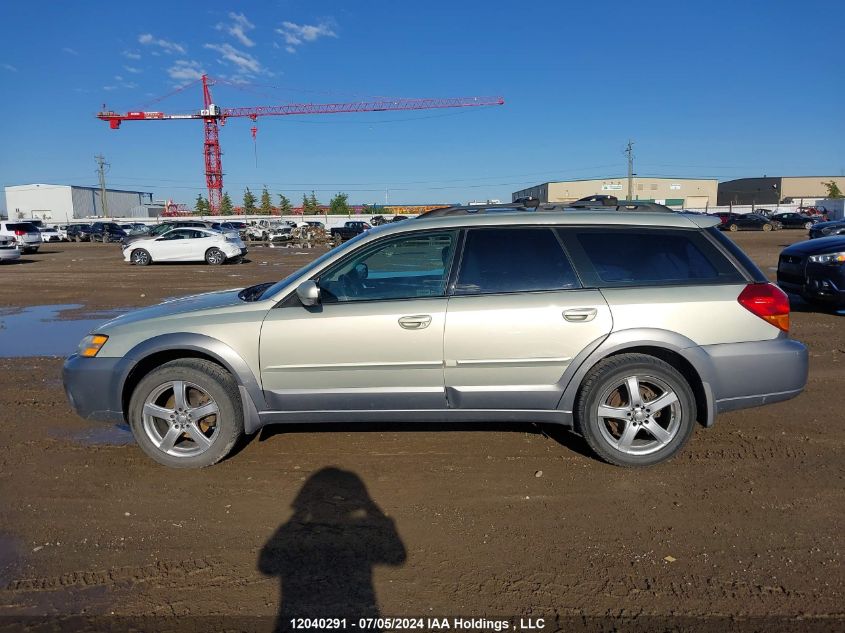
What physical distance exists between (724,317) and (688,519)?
1.35 metres

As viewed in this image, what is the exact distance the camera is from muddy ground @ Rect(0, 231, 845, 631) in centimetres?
271

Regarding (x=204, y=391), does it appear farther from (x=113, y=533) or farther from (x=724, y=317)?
(x=724, y=317)

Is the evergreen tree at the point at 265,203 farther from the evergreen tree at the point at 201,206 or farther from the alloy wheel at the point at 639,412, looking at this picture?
the alloy wheel at the point at 639,412

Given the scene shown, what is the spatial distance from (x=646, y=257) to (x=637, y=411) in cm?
106

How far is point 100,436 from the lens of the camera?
4.78 meters

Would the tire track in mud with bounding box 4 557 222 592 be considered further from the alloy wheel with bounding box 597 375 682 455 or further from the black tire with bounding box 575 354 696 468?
the alloy wheel with bounding box 597 375 682 455

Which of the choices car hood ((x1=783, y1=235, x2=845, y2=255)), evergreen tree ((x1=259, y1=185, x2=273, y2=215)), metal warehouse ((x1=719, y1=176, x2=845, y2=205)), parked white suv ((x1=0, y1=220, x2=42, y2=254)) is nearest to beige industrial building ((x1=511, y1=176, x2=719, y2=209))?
metal warehouse ((x1=719, y1=176, x2=845, y2=205))

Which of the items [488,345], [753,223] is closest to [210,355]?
[488,345]

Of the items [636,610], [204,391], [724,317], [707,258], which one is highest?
[707,258]

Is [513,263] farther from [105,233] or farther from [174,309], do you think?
[105,233]

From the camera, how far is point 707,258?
13.2ft

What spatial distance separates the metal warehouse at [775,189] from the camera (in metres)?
106

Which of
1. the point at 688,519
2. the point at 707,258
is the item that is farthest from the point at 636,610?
the point at 707,258

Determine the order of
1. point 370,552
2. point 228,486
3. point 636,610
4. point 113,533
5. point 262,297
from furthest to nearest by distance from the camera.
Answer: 1. point 262,297
2. point 228,486
3. point 113,533
4. point 370,552
5. point 636,610
